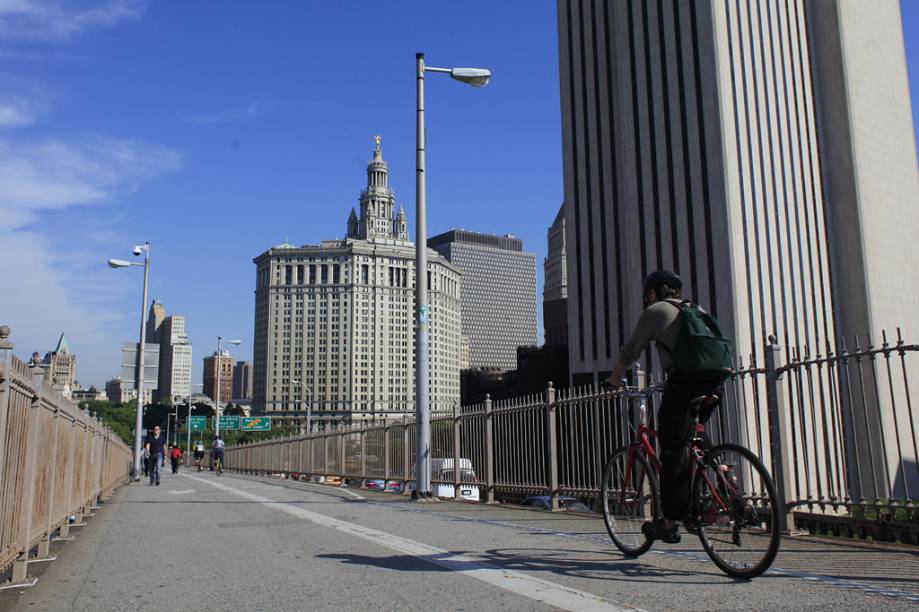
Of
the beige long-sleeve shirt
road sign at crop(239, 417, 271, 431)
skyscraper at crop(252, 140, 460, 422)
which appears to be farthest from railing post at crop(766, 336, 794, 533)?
skyscraper at crop(252, 140, 460, 422)

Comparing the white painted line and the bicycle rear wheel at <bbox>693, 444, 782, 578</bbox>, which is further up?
the bicycle rear wheel at <bbox>693, 444, 782, 578</bbox>

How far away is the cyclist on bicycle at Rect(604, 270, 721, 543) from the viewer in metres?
4.92

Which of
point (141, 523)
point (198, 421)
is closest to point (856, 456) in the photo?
point (141, 523)

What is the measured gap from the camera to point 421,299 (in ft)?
48.7

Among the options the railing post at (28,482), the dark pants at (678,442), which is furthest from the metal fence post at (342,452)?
the dark pants at (678,442)

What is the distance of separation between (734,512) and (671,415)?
2.21 ft

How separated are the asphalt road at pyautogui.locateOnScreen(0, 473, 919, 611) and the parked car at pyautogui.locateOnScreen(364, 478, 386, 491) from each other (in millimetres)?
9908

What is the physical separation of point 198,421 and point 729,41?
6371 centimetres

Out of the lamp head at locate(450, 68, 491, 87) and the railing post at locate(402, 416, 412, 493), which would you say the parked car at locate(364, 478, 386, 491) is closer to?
the railing post at locate(402, 416, 412, 493)

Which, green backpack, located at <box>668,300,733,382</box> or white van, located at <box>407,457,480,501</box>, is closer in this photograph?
green backpack, located at <box>668,300,733,382</box>

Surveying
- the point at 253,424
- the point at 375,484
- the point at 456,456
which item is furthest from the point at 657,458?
the point at 253,424

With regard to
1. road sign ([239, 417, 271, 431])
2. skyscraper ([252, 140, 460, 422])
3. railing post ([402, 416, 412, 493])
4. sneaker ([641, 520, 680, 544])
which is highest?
skyscraper ([252, 140, 460, 422])


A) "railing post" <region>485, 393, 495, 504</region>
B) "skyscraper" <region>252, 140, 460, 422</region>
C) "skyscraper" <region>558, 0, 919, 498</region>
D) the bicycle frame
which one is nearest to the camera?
the bicycle frame

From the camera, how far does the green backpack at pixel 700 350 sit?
4.79 metres
